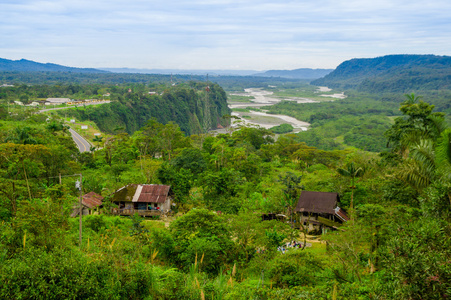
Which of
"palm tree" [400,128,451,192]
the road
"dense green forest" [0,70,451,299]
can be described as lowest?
the road

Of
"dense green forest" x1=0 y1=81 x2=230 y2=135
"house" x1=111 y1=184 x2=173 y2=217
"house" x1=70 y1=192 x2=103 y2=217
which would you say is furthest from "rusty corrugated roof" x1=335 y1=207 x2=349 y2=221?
"dense green forest" x1=0 y1=81 x2=230 y2=135

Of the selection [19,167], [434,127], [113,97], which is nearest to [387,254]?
[434,127]

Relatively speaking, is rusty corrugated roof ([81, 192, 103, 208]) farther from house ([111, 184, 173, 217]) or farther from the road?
the road

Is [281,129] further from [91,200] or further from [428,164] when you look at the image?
[428,164]

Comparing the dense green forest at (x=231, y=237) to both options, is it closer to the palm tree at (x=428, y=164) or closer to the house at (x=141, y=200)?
the palm tree at (x=428, y=164)

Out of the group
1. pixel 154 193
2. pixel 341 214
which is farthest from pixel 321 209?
pixel 154 193

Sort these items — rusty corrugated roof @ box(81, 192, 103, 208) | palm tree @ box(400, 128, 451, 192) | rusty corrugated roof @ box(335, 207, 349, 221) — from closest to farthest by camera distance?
1. palm tree @ box(400, 128, 451, 192)
2. rusty corrugated roof @ box(335, 207, 349, 221)
3. rusty corrugated roof @ box(81, 192, 103, 208)

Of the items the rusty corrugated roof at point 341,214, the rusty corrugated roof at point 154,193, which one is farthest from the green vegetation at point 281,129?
the rusty corrugated roof at point 154,193
